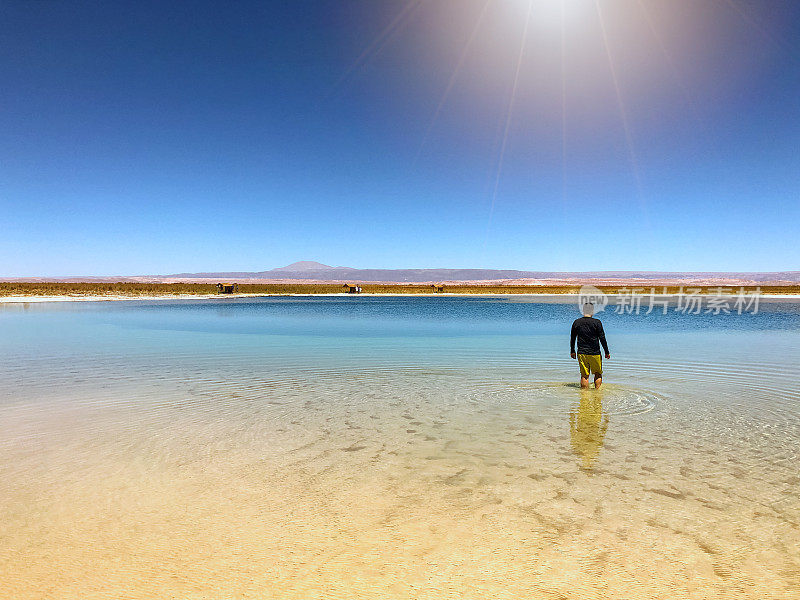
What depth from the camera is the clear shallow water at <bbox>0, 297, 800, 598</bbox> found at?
13.1 feet

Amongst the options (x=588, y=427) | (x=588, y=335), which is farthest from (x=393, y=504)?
(x=588, y=335)

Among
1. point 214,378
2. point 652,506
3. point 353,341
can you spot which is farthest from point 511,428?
point 353,341

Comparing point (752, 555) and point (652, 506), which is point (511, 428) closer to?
point (652, 506)

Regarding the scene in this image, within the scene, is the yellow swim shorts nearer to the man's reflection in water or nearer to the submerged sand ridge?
the man's reflection in water

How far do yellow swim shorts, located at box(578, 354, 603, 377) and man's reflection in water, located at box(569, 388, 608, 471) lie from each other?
55cm

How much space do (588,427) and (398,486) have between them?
4035 millimetres

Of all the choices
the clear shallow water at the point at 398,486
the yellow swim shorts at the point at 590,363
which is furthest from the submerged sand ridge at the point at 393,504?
the yellow swim shorts at the point at 590,363

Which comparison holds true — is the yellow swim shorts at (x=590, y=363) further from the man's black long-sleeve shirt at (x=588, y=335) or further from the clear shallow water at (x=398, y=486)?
the clear shallow water at (x=398, y=486)

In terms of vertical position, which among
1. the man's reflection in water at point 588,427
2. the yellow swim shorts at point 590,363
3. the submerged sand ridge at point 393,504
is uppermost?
the yellow swim shorts at point 590,363

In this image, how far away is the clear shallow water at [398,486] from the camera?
4.01m

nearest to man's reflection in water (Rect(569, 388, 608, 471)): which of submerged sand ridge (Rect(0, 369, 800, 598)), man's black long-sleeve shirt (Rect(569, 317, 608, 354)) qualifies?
submerged sand ridge (Rect(0, 369, 800, 598))

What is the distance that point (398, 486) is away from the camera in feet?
19.2

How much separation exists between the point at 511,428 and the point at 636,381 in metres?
6.13

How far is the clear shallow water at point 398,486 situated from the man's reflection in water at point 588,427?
5 centimetres
